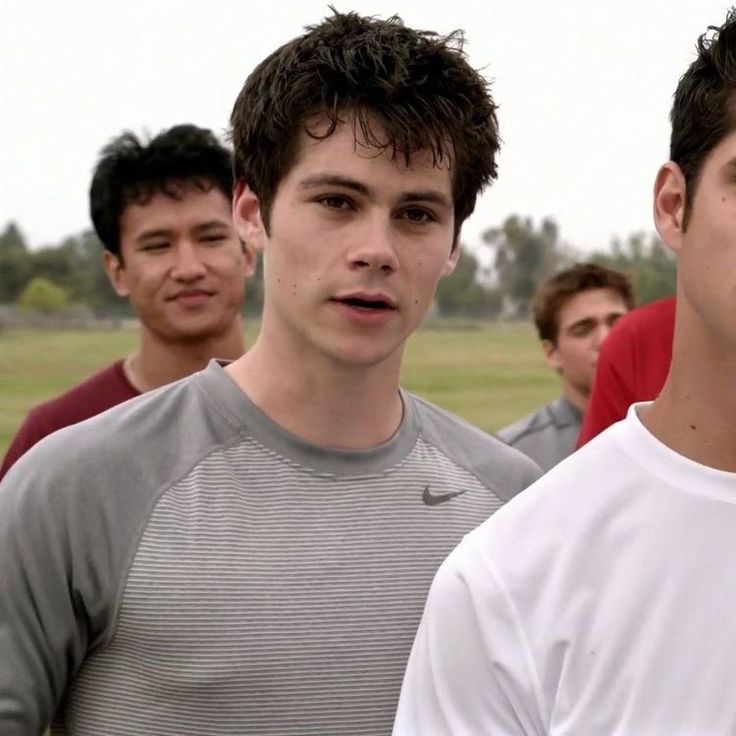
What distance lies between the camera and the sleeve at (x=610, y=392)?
2.92 m

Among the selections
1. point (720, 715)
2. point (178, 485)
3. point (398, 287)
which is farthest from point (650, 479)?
point (178, 485)

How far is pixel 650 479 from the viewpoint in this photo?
5.16 ft

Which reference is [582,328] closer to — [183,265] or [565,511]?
[183,265]

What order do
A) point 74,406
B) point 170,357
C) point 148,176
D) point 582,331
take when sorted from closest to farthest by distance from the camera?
point 74,406, point 170,357, point 148,176, point 582,331

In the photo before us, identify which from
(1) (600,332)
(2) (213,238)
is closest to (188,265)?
(2) (213,238)

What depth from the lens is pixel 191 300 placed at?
11.3 ft

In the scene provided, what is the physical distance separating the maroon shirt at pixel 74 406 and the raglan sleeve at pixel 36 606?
1166 mm

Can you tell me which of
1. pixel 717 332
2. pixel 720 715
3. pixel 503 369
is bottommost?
pixel 503 369

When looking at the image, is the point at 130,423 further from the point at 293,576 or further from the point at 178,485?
the point at 293,576

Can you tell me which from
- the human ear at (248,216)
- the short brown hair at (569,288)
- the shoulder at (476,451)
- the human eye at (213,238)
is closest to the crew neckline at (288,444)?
the shoulder at (476,451)

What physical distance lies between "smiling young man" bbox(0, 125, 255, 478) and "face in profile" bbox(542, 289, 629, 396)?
4.71ft

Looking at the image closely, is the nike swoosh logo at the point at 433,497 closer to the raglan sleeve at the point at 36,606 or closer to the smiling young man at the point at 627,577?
the smiling young man at the point at 627,577

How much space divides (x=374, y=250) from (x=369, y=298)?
7 centimetres

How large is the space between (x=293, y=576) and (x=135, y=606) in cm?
21
